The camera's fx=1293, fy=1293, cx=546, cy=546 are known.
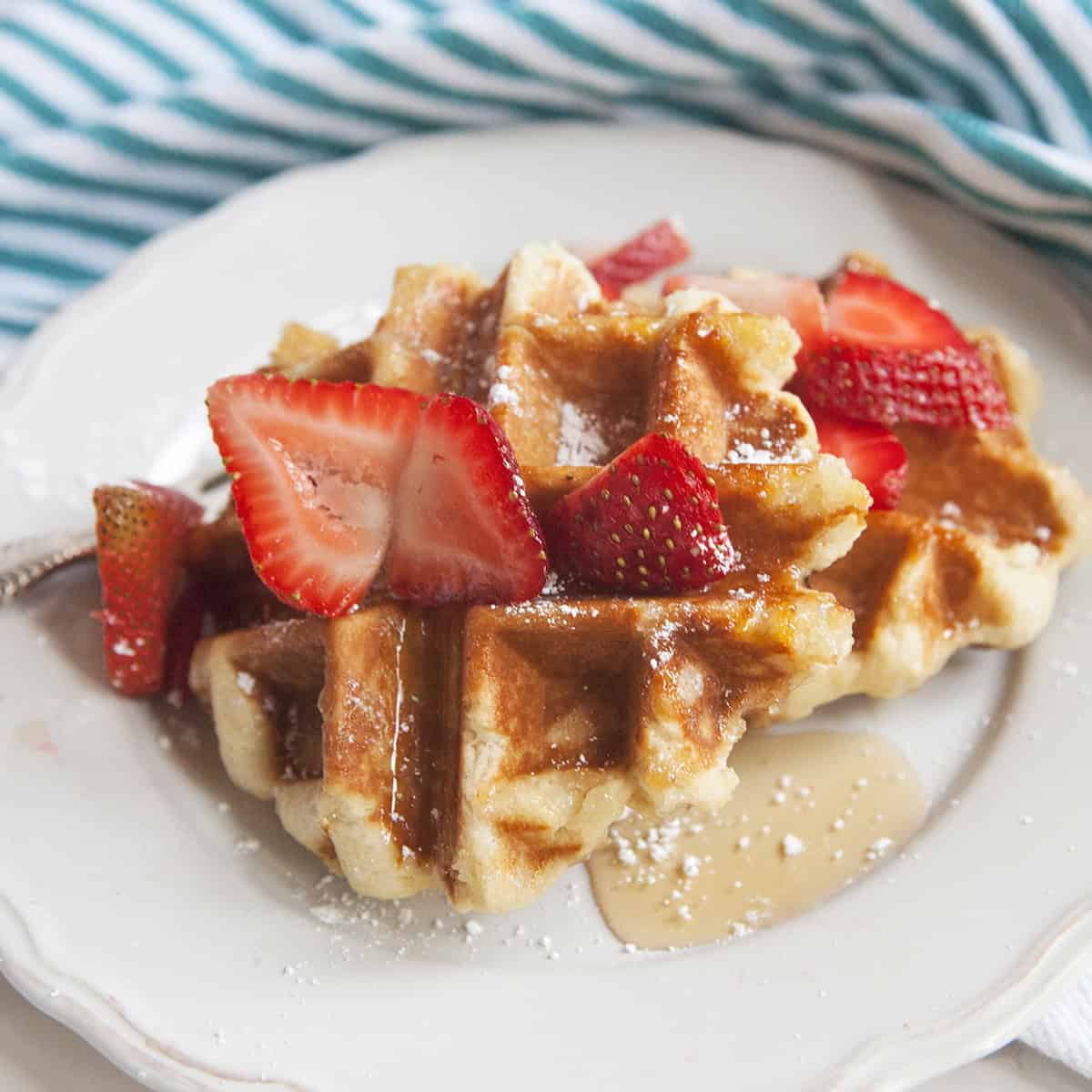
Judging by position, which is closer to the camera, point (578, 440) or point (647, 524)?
point (647, 524)

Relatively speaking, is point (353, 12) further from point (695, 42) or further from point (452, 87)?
point (695, 42)

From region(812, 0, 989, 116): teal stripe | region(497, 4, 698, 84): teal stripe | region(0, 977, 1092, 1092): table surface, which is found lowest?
region(0, 977, 1092, 1092): table surface

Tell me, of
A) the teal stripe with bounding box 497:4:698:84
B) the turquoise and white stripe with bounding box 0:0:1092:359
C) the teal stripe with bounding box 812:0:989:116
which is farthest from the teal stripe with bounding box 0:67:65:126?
the teal stripe with bounding box 812:0:989:116

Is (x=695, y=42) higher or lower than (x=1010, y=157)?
lower

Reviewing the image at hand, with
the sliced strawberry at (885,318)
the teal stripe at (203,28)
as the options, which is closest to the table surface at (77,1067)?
the sliced strawberry at (885,318)

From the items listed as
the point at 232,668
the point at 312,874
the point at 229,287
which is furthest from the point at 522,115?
the point at 312,874

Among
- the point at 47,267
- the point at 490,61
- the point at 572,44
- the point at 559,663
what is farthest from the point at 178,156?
the point at 559,663

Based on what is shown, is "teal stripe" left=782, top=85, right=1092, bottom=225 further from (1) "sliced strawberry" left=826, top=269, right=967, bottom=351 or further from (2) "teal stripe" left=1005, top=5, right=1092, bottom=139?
(1) "sliced strawberry" left=826, top=269, right=967, bottom=351
